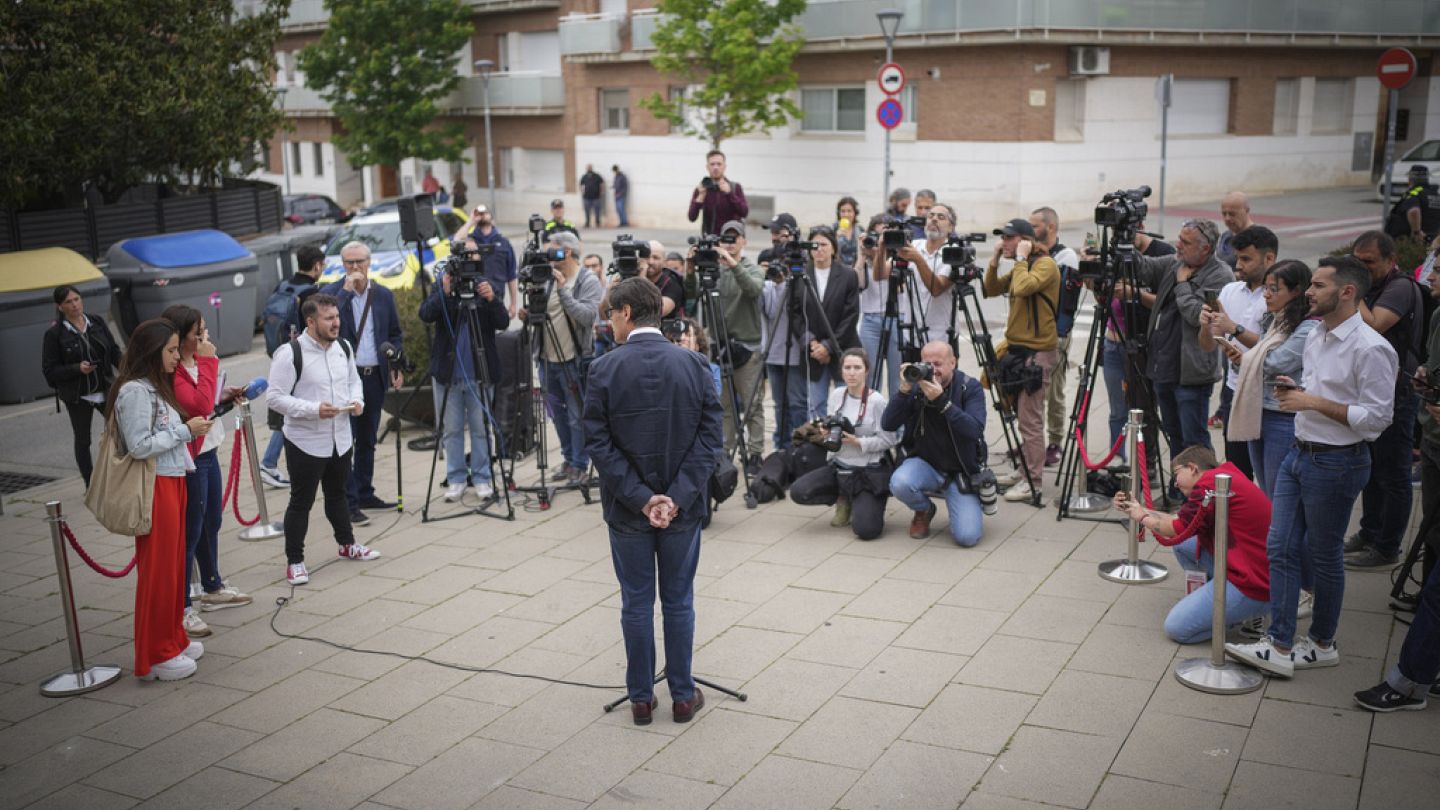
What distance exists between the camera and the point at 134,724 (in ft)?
21.1

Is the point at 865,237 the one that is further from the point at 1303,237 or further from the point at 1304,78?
the point at 1304,78

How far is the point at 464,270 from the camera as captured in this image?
945 centimetres

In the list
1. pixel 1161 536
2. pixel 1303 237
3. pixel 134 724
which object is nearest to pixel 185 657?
pixel 134 724

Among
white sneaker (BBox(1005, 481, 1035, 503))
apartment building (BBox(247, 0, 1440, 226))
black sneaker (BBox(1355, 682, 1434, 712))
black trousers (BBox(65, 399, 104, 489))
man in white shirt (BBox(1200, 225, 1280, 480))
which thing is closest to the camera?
black sneaker (BBox(1355, 682, 1434, 712))

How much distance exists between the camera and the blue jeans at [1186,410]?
8.82 metres

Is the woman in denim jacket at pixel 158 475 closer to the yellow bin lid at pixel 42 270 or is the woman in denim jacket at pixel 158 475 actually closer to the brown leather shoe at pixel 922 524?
the brown leather shoe at pixel 922 524

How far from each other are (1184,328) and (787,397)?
128 inches

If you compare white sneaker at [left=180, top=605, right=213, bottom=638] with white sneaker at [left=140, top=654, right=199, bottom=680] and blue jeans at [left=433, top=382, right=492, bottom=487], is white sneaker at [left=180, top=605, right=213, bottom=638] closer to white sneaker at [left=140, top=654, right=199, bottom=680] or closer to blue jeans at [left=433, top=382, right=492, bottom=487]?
white sneaker at [left=140, top=654, right=199, bottom=680]

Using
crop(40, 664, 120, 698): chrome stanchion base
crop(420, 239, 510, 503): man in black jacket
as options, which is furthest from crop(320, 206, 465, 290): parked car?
crop(40, 664, 120, 698): chrome stanchion base

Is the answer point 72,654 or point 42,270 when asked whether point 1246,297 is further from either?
point 42,270

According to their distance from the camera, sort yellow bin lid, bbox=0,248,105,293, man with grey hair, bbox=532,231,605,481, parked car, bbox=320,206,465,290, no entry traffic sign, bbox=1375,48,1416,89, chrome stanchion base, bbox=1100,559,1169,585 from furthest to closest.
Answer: no entry traffic sign, bbox=1375,48,1416,89
parked car, bbox=320,206,465,290
yellow bin lid, bbox=0,248,105,293
man with grey hair, bbox=532,231,605,481
chrome stanchion base, bbox=1100,559,1169,585

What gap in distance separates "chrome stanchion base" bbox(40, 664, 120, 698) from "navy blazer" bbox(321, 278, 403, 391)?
10.7ft

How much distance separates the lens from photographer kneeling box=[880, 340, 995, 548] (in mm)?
8539

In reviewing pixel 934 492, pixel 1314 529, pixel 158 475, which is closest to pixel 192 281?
pixel 158 475
